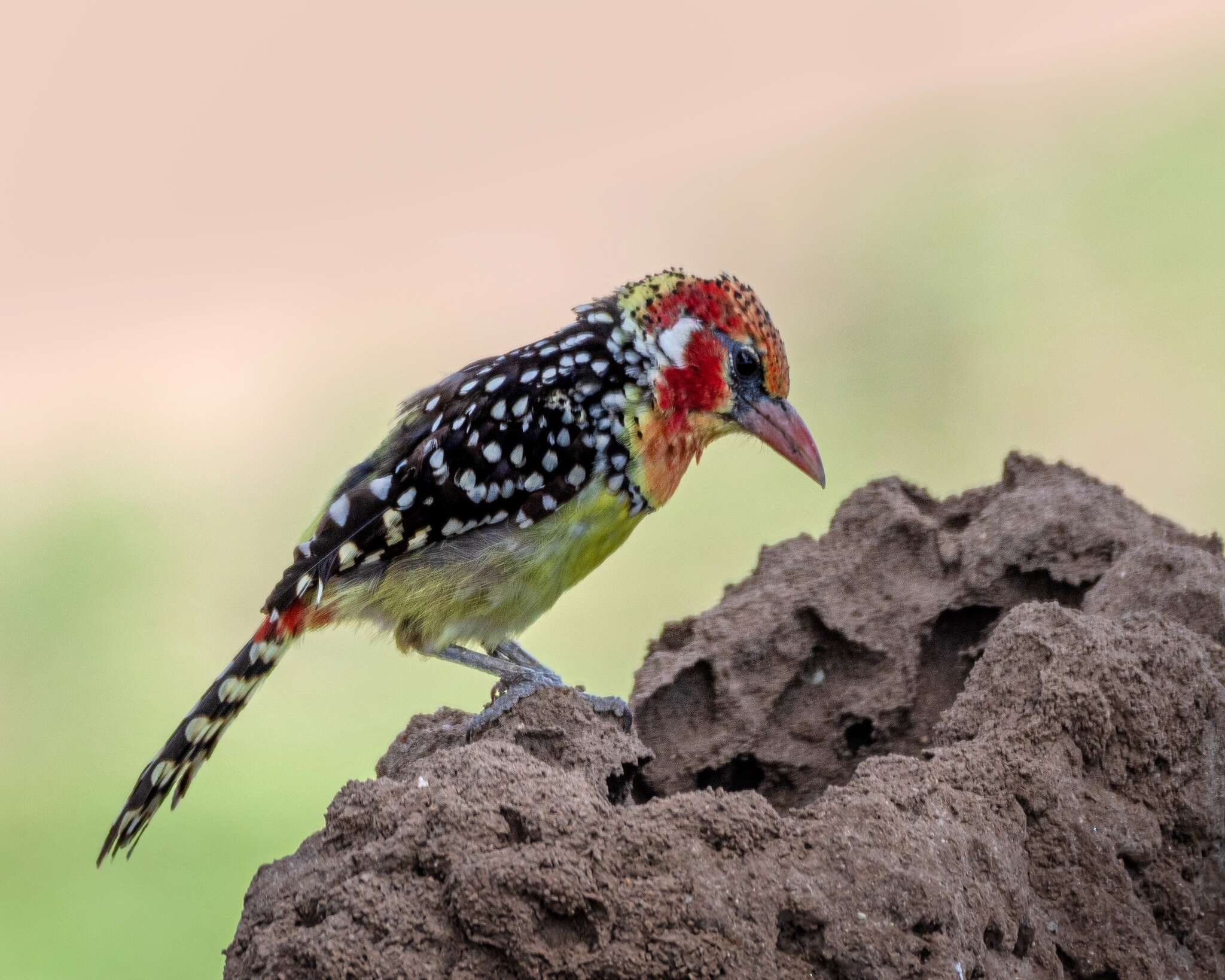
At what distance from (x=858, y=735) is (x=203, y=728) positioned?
157 centimetres

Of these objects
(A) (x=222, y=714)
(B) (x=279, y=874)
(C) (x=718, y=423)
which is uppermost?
(C) (x=718, y=423)

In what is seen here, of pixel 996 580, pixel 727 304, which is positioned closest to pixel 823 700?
pixel 996 580

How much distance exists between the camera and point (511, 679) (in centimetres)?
343

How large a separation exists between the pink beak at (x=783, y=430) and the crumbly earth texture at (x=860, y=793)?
19 cm

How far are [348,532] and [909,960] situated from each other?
Answer: 5.88 ft

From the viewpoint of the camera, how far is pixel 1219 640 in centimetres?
305

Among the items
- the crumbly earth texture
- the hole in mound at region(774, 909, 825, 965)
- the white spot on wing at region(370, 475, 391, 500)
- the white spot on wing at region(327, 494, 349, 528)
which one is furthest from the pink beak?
the hole in mound at region(774, 909, 825, 965)

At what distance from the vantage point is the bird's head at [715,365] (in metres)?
3.59

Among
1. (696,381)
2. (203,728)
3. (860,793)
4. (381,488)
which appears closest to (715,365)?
(696,381)

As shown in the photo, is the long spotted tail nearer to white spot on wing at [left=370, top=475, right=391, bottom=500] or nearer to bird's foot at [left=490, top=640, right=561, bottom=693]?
white spot on wing at [left=370, top=475, right=391, bottom=500]

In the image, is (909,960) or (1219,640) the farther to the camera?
(1219,640)

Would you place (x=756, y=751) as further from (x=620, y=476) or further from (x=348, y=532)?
(x=348, y=532)

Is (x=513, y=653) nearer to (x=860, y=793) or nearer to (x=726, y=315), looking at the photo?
(x=726, y=315)

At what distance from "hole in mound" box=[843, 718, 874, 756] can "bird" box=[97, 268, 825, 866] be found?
25.0 inches
